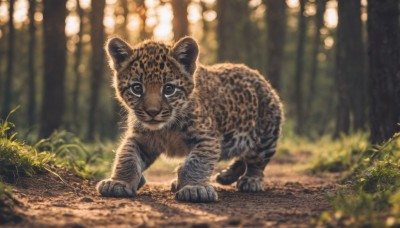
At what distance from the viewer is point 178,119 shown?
6762mm

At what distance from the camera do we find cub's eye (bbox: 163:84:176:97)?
651 centimetres

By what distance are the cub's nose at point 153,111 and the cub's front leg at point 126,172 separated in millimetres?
700

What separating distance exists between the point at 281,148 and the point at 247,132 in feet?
24.8

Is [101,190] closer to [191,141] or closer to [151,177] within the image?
[191,141]

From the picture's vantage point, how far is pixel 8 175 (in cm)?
644

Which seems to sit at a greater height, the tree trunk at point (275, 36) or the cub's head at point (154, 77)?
the tree trunk at point (275, 36)

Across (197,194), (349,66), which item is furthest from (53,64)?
(349,66)

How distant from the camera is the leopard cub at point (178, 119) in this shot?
6.39 metres

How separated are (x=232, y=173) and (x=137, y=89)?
2646mm

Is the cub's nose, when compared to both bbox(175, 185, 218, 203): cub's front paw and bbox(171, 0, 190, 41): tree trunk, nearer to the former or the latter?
bbox(175, 185, 218, 203): cub's front paw

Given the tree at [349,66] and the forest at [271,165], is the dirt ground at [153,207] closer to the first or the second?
the forest at [271,165]

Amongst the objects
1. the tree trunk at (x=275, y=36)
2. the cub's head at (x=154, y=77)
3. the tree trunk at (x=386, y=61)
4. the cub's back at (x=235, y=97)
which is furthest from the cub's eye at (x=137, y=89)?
the tree trunk at (x=275, y=36)

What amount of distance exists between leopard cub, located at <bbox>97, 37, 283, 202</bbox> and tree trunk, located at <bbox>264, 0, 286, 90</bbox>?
31.8 feet

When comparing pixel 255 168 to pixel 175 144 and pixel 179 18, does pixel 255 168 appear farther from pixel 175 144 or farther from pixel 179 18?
pixel 179 18
